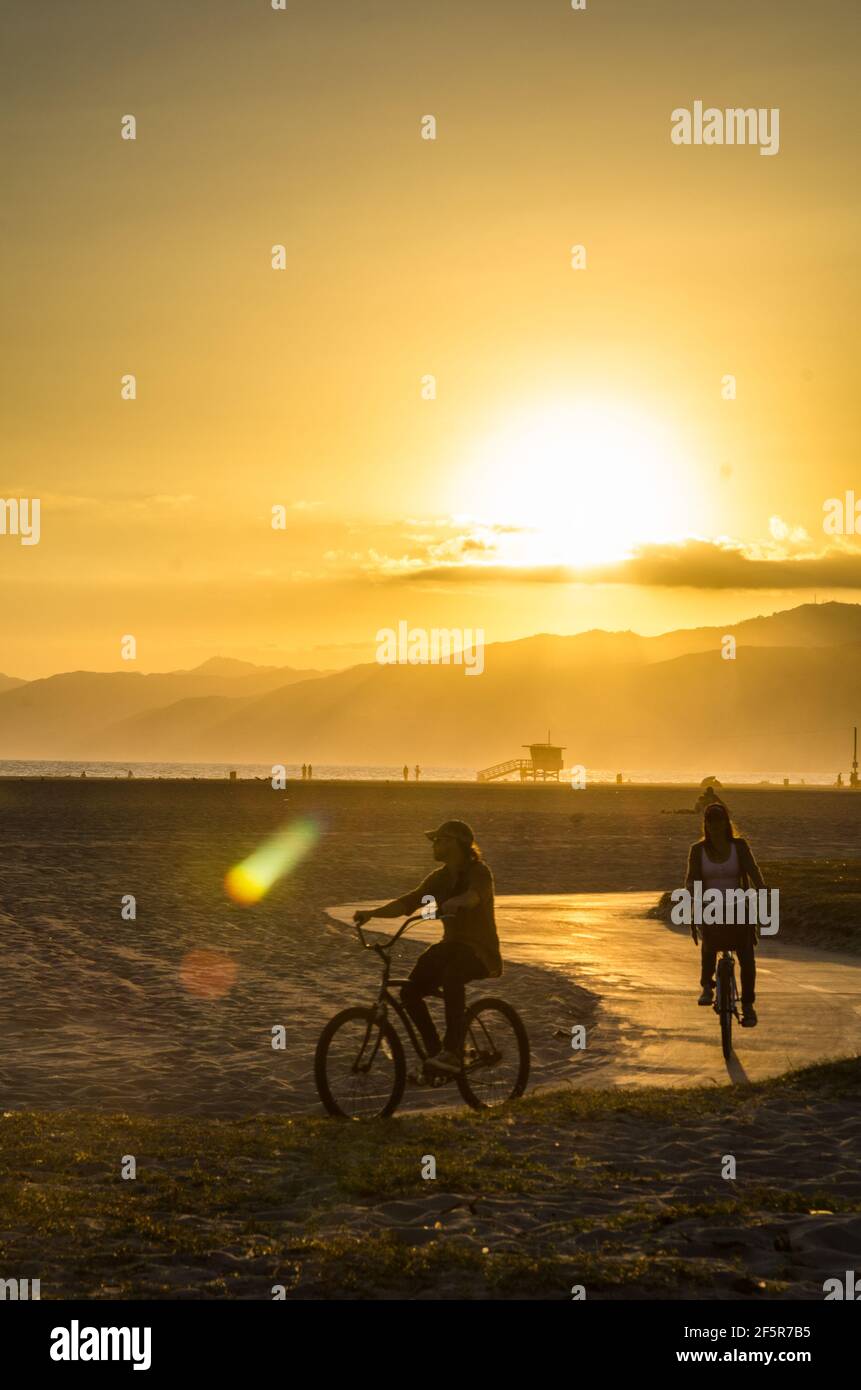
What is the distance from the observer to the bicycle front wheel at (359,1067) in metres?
10.7

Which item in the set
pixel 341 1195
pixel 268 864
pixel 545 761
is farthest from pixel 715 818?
pixel 545 761

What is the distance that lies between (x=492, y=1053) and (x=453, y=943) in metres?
1.05

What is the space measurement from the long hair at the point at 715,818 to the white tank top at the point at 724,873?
129 millimetres

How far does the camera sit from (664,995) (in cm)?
1775

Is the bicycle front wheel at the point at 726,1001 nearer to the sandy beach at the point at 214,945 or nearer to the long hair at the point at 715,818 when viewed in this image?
the long hair at the point at 715,818

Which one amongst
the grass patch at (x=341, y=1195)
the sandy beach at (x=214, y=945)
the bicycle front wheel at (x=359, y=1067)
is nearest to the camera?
the grass patch at (x=341, y=1195)

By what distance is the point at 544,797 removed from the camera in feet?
322

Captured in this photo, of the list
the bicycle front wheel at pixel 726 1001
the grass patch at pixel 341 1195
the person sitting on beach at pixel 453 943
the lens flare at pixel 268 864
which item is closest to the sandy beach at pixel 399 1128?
the grass patch at pixel 341 1195

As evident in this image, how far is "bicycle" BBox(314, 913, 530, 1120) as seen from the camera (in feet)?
35.3

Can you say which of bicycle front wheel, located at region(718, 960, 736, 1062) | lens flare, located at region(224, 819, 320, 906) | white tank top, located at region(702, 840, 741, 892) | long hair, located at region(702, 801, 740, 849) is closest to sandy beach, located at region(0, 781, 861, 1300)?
bicycle front wheel, located at region(718, 960, 736, 1062)

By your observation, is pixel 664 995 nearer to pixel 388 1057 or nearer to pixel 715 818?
pixel 715 818

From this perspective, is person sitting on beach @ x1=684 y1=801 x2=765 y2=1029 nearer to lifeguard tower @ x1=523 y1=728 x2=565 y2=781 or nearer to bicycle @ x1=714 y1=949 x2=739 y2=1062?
bicycle @ x1=714 y1=949 x2=739 y2=1062
